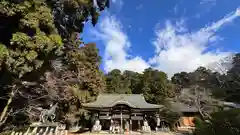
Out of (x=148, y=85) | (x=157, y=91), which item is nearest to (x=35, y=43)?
(x=157, y=91)

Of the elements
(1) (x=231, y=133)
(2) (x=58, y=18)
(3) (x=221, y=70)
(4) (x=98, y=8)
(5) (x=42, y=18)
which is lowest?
(1) (x=231, y=133)

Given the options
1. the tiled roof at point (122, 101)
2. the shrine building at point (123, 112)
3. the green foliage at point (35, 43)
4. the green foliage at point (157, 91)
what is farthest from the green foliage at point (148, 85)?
the green foliage at point (35, 43)

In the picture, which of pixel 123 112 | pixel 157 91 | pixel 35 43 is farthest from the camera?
pixel 157 91

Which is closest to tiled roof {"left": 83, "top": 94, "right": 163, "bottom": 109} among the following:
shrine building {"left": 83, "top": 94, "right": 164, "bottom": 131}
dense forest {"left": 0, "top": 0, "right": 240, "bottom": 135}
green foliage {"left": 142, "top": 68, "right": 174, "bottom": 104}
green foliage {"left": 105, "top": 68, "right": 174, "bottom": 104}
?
shrine building {"left": 83, "top": 94, "right": 164, "bottom": 131}

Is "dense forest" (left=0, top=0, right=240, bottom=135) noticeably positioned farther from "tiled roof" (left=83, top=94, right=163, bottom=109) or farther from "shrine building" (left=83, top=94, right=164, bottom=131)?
"shrine building" (left=83, top=94, right=164, bottom=131)

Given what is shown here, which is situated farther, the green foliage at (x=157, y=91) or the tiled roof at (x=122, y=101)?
the green foliage at (x=157, y=91)

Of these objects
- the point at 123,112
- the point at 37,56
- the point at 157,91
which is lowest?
the point at 123,112

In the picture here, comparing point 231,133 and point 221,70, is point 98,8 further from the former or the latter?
point 221,70

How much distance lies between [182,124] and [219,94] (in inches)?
288

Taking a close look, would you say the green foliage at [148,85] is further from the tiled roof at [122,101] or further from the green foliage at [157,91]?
the tiled roof at [122,101]

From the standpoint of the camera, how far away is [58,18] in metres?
10.7

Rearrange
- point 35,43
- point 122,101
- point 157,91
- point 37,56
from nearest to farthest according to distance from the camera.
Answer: point 35,43, point 37,56, point 122,101, point 157,91

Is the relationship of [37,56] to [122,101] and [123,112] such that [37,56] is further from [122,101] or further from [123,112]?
[123,112]

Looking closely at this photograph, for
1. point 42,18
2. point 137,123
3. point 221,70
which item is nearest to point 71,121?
point 137,123
